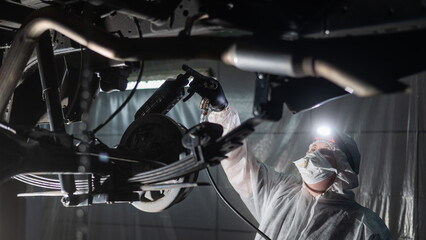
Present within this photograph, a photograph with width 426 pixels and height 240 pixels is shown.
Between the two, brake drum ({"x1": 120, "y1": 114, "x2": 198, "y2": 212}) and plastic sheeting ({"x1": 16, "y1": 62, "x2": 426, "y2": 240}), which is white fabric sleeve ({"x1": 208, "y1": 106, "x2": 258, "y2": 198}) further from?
plastic sheeting ({"x1": 16, "y1": 62, "x2": 426, "y2": 240})

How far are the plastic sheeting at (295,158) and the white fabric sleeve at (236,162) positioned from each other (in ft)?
3.19

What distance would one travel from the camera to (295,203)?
292cm

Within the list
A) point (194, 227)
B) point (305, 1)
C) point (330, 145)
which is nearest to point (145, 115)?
point (305, 1)

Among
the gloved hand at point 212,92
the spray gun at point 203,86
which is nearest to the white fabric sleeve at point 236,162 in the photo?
the gloved hand at point 212,92

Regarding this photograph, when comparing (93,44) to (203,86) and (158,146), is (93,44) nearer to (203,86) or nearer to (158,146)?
(158,146)

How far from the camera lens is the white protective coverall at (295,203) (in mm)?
2654

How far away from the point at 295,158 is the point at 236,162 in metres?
1.21

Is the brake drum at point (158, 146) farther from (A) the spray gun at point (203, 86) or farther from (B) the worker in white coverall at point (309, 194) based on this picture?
(B) the worker in white coverall at point (309, 194)

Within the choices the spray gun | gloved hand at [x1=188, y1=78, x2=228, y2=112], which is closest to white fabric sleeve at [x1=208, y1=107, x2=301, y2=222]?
gloved hand at [x1=188, y1=78, x2=228, y2=112]

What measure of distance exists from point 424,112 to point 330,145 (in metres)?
1.04

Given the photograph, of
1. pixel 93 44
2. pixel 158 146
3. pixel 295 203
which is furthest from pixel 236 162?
pixel 93 44

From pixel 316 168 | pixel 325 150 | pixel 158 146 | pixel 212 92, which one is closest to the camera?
pixel 158 146

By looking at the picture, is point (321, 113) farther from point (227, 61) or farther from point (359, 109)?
point (227, 61)

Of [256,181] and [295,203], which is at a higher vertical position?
[256,181]
